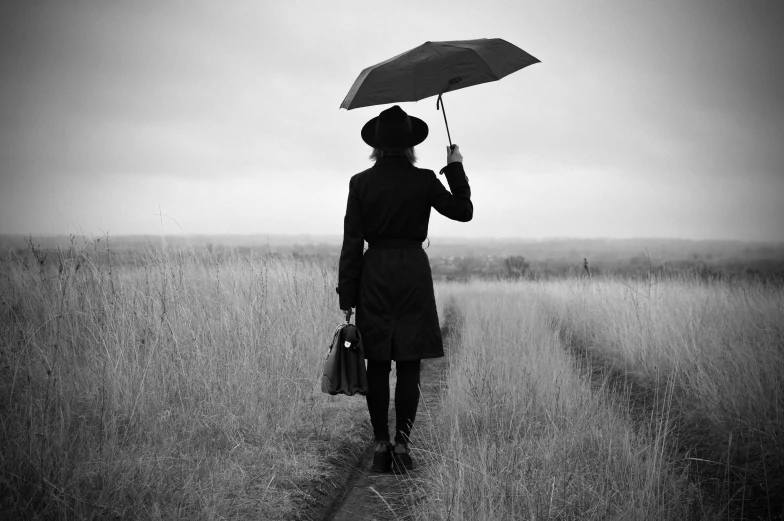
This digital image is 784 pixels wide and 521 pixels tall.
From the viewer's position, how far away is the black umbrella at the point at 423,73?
3.59 metres

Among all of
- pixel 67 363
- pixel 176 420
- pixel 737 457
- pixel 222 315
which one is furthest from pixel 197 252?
pixel 737 457

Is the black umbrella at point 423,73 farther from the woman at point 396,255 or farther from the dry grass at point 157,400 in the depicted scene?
the dry grass at point 157,400

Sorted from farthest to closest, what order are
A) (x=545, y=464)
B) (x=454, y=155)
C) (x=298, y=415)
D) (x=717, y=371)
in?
(x=717, y=371)
(x=298, y=415)
(x=454, y=155)
(x=545, y=464)

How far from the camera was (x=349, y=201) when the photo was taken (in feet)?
11.7

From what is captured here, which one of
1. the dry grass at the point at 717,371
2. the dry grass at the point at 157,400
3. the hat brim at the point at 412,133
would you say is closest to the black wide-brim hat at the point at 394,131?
the hat brim at the point at 412,133

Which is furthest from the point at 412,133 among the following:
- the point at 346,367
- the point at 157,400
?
the point at 157,400

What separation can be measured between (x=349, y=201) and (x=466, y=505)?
78.8 inches

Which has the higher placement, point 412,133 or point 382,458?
point 412,133

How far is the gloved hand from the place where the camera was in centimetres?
354

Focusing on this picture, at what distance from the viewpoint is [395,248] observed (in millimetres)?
3527

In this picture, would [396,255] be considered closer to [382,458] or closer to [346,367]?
[346,367]

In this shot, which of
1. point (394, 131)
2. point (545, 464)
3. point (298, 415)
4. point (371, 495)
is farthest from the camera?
point (298, 415)

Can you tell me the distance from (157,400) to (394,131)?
2.69m

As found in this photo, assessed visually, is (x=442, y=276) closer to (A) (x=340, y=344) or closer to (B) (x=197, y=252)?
(B) (x=197, y=252)
